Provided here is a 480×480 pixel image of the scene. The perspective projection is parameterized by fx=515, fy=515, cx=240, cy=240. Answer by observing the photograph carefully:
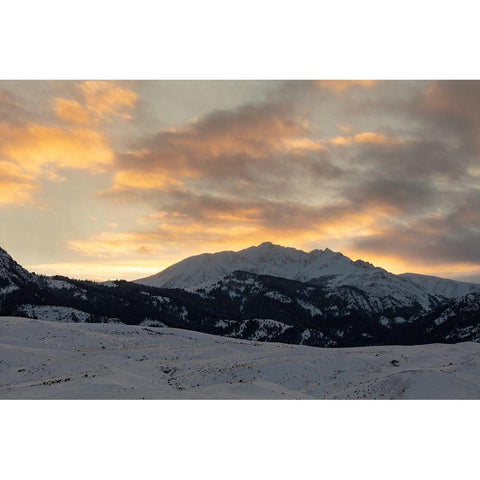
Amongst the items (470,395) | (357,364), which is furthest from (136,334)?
(470,395)

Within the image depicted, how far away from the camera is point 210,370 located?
51656 millimetres

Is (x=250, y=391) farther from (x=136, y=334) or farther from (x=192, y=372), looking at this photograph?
(x=136, y=334)

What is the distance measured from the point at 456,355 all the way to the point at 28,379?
45.5 m

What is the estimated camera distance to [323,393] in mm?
45344

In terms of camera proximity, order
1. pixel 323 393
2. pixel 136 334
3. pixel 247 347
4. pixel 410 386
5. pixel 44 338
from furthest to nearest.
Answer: pixel 136 334, pixel 247 347, pixel 44 338, pixel 323 393, pixel 410 386

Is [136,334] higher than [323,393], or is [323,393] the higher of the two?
[136,334]

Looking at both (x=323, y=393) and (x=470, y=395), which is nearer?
(x=470, y=395)

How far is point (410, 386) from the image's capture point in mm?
41781

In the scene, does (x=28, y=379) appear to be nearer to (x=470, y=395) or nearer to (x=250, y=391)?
(x=250, y=391)

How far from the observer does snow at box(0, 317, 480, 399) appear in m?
39.6

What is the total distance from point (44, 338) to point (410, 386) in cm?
4622

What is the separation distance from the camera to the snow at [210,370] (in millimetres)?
39594
